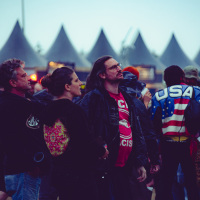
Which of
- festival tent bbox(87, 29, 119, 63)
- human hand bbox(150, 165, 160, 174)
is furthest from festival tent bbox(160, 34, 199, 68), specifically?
human hand bbox(150, 165, 160, 174)

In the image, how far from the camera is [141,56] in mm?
34969

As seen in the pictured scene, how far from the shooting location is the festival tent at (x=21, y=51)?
1013 inches

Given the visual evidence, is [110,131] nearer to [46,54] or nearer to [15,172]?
[15,172]

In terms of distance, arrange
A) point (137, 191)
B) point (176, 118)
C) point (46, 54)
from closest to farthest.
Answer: point (176, 118)
point (137, 191)
point (46, 54)

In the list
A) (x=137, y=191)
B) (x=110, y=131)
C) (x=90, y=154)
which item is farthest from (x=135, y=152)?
(x=137, y=191)

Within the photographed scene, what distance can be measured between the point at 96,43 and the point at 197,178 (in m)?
31.5

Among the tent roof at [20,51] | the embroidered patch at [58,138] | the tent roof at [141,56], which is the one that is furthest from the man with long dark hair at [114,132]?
the tent roof at [141,56]

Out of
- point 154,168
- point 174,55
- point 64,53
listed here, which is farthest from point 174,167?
point 174,55

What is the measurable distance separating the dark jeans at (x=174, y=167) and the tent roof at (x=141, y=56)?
3133 centimetres

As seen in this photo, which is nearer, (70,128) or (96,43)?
(70,128)

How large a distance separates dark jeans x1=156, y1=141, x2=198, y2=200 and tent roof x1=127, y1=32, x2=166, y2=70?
103ft

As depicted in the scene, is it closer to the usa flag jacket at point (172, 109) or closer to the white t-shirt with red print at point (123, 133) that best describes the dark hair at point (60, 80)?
the white t-shirt with red print at point (123, 133)

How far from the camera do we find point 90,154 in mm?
2197

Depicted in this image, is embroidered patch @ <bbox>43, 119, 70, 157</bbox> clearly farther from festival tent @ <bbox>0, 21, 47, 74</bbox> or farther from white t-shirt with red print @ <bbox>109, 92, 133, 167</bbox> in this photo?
festival tent @ <bbox>0, 21, 47, 74</bbox>
